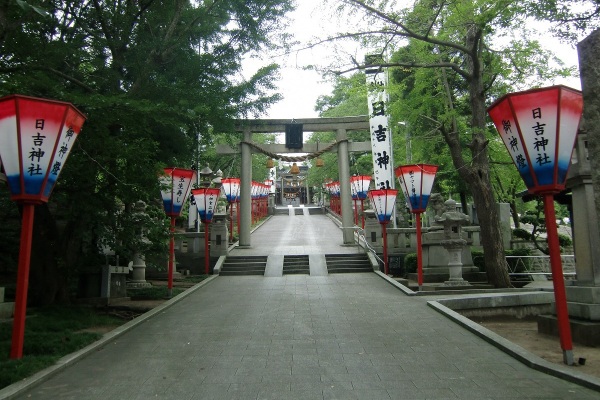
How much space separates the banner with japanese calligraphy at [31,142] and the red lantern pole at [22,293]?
333mm

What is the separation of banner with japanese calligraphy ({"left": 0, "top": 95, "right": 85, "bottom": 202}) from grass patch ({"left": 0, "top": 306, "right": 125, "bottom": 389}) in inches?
86.7

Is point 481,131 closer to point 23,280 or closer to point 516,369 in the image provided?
point 516,369

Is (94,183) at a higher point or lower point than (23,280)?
higher

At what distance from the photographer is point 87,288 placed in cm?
1129

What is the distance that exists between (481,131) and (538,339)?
660 centimetres

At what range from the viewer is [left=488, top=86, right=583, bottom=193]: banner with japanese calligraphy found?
6.07 meters

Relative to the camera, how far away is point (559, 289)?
19.7 feet

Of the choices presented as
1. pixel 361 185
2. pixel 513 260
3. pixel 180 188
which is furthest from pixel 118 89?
pixel 361 185

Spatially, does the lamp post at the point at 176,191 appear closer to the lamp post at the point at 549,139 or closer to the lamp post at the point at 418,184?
the lamp post at the point at 418,184

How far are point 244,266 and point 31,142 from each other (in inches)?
455

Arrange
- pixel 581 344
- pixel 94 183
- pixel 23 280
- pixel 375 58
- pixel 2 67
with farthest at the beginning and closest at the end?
pixel 375 58
pixel 94 183
pixel 2 67
pixel 581 344
pixel 23 280

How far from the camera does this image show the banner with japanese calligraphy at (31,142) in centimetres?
610

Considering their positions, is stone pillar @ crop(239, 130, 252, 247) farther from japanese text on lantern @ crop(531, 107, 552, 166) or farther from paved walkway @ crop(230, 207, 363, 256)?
japanese text on lantern @ crop(531, 107, 552, 166)

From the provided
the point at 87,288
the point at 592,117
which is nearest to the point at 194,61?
the point at 87,288
